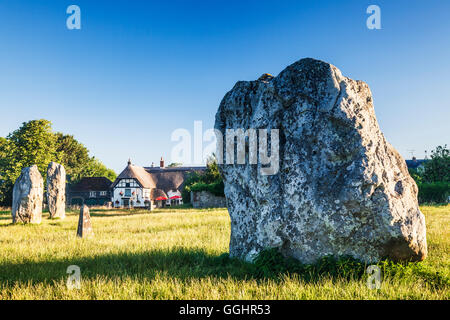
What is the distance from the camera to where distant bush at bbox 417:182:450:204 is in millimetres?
23703

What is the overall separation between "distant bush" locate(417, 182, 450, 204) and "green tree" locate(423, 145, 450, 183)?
31.3 ft

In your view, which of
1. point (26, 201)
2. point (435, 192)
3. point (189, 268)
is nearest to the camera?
point (189, 268)

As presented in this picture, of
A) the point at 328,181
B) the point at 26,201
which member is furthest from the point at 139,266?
the point at 26,201

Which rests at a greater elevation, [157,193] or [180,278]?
[180,278]

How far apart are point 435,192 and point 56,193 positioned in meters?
29.5

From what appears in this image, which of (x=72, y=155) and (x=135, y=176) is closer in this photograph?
(x=135, y=176)

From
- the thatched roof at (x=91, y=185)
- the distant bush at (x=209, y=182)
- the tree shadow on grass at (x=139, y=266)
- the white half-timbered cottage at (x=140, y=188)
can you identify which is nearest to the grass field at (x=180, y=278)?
the tree shadow on grass at (x=139, y=266)

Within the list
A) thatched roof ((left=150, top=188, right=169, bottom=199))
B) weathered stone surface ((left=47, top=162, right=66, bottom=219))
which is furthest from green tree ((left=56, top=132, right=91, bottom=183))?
weathered stone surface ((left=47, top=162, right=66, bottom=219))

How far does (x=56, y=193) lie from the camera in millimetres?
21344

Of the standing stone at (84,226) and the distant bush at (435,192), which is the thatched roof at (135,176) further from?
the standing stone at (84,226)

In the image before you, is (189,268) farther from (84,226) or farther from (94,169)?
(94,169)

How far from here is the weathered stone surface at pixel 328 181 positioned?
16.0 ft

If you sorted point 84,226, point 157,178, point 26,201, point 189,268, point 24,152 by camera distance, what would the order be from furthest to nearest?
point 157,178 < point 24,152 < point 26,201 < point 84,226 < point 189,268

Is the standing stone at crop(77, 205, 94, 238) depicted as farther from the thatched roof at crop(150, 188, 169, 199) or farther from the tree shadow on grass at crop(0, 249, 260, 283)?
the thatched roof at crop(150, 188, 169, 199)
